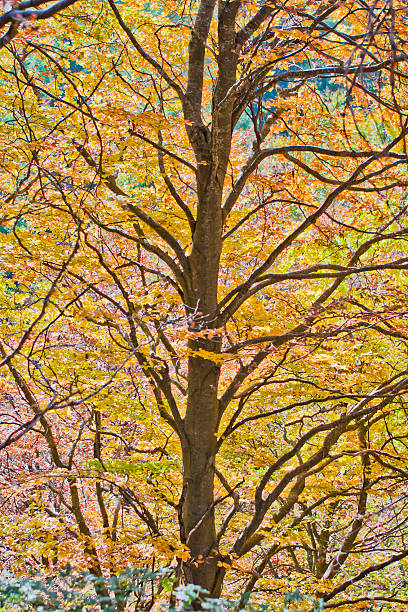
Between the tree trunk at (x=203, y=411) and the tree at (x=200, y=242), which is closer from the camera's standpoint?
the tree at (x=200, y=242)

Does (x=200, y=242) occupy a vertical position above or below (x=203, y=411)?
above

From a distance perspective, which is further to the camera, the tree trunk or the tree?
the tree trunk

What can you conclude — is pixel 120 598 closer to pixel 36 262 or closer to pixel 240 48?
pixel 36 262

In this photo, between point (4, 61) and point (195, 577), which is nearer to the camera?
point (195, 577)

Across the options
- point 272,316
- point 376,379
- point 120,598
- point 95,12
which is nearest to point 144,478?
point 272,316

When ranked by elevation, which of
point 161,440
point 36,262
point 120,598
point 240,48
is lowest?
point 120,598

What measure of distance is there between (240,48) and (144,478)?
178 inches

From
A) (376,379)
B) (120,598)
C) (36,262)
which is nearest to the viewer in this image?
(120,598)

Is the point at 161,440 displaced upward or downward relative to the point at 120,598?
upward

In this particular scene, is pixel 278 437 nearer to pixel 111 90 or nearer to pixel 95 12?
pixel 111 90

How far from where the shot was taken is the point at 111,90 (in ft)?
17.9

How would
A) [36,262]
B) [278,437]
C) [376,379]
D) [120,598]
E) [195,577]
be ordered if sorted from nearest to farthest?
[120,598] < [195,577] < [36,262] < [376,379] < [278,437]

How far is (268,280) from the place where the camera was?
4906mm

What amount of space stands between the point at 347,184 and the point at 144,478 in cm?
383
